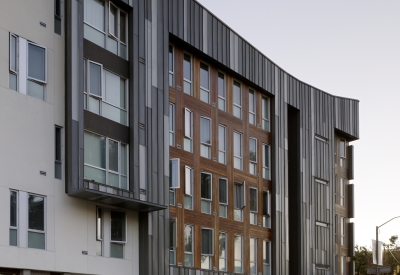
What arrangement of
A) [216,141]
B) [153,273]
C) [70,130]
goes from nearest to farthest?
[70,130] < [153,273] < [216,141]

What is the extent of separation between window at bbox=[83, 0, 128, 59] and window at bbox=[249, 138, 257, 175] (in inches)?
529

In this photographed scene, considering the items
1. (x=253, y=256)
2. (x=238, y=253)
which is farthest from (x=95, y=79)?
(x=253, y=256)

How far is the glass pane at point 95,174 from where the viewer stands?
3288 centimetres

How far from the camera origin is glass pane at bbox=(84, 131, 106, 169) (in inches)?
1305

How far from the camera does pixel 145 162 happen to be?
3669cm

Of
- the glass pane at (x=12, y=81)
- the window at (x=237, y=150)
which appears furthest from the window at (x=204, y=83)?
the glass pane at (x=12, y=81)

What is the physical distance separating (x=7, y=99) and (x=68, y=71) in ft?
11.4

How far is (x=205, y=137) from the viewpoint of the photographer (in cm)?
4325

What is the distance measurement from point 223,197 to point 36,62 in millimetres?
16171

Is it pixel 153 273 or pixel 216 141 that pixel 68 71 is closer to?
pixel 153 273

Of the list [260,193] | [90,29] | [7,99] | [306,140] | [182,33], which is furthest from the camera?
[306,140]

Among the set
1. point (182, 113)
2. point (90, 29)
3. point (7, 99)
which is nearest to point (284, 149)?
point (182, 113)

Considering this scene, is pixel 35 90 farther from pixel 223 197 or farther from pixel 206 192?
pixel 223 197

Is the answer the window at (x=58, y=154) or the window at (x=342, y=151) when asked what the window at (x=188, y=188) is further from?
the window at (x=342, y=151)
